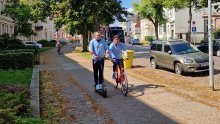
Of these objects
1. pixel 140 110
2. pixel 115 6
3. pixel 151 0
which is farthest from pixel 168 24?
pixel 140 110

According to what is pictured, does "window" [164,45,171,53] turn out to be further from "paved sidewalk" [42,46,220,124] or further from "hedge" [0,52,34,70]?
"hedge" [0,52,34,70]

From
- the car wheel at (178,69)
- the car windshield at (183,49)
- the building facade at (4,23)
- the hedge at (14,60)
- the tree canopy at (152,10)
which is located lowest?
the car wheel at (178,69)

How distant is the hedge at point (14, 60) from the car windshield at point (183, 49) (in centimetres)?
746

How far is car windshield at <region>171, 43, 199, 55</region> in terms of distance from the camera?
18.6 meters

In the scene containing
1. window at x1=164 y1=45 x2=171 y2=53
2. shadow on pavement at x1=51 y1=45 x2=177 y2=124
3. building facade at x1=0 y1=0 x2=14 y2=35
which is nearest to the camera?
shadow on pavement at x1=51 y1=45 x2=177 y2=124

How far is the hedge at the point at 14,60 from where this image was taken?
2044 cm

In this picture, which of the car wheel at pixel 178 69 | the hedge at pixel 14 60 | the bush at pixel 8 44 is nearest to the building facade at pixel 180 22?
the bush at pixel 8 44

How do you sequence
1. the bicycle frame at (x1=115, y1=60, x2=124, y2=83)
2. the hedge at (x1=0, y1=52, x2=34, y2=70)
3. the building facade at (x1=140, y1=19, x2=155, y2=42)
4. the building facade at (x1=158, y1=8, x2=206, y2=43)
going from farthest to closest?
the building facade at (x1=140, y1=19, x2=155, y2=42) → the building facade at (x1=158, y1=8, x2=206, y2=43) → the hedge at (x1=0, y1=52, x2=34, y2=70) → the bicycle frame at (x1=115, y1=60, x2=124, y2=83)

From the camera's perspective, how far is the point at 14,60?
67.6 feet

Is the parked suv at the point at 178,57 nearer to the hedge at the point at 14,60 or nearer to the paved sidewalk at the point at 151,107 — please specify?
the paved sidewalk at the point at 151,107

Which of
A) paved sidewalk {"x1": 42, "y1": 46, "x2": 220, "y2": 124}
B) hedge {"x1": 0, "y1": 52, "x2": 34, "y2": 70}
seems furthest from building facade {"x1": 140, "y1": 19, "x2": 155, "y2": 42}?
paved sidewalk {"x1": 42, "y1": 46, "x2": 220, "y2": 124}

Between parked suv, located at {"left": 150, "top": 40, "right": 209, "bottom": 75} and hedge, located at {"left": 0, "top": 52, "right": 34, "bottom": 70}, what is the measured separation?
21.5 feet

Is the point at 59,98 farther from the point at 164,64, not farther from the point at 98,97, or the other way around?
the point at 164,64

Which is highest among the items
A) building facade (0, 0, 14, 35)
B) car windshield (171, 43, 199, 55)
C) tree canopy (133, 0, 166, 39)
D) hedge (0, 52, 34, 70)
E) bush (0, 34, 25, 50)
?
tree canopy (133, 0, 166, 39)
